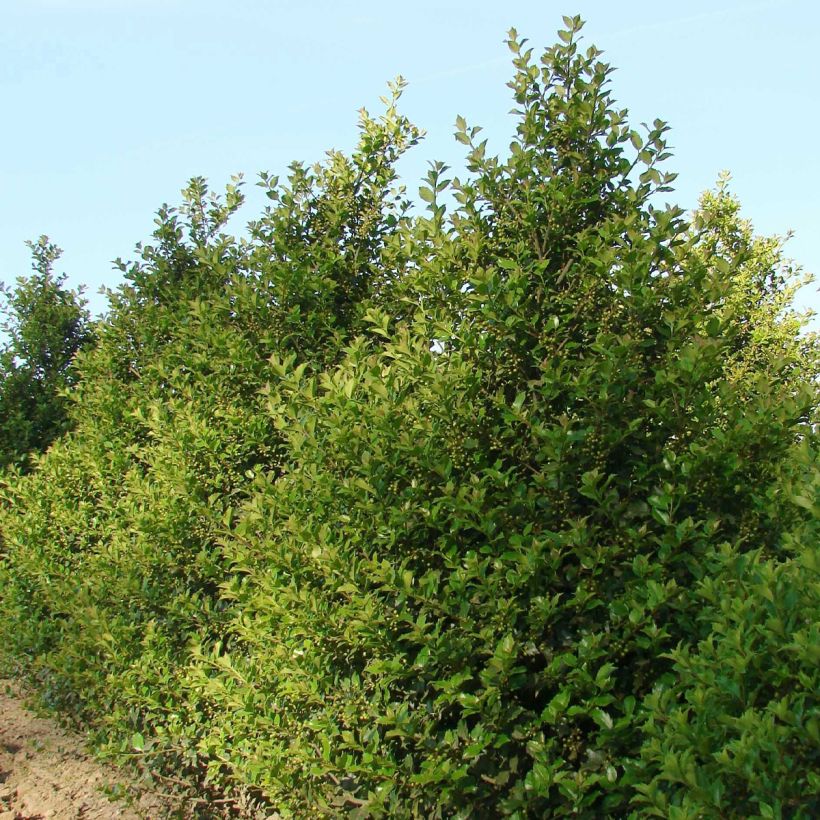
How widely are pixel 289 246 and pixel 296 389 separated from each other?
2225mm

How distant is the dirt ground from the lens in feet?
24.3

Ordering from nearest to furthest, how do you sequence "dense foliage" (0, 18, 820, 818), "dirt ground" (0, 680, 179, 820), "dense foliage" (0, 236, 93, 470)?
1. "dense foliage" (0, 18, 820, 818)
2. "dirt ground" (0, 680, 179, 820)
3. "dense foliage" (0, 236, 93, 470)

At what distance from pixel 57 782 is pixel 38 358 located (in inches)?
254

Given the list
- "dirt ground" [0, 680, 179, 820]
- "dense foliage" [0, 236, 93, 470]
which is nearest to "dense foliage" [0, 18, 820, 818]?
"dirt ground" [0, 680, 179, 820]

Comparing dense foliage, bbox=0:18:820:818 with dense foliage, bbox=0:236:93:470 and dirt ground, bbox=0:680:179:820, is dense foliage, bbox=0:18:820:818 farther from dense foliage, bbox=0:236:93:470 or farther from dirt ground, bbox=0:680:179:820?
dense foliage, bbox=0:236:93:470

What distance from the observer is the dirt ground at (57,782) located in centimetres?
739

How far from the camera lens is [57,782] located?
7.99m

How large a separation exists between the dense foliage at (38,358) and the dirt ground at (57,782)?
13.2 ft

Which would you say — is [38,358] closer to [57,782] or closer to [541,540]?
[57,782]

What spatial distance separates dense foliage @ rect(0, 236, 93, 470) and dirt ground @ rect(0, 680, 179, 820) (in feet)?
13.2

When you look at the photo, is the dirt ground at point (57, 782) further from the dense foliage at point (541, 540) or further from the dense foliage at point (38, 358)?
the dense foliage at point (38, 358)

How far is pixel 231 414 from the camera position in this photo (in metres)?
7.24

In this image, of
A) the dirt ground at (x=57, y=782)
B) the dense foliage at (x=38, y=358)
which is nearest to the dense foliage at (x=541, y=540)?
the dirt ground at (x=57, y=782)

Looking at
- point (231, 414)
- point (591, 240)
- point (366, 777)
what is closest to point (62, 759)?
point (231, 414)
